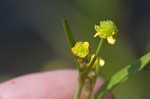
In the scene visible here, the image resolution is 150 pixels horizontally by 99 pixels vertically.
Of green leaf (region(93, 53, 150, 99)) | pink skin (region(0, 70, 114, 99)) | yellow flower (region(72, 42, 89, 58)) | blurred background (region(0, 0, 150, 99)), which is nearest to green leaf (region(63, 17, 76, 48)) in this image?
yellow flower (region(72, 42, 89, 58))

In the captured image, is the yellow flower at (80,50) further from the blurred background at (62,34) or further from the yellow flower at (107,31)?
the blurred background at (62,34)

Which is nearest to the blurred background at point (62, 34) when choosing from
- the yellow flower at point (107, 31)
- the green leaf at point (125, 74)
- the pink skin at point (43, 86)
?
the pink skin at point (43, 86)

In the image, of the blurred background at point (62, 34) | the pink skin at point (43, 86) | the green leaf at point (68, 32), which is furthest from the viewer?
the blurred background at point (62, 34)

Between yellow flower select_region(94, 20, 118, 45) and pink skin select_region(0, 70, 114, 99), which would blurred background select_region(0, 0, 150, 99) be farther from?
yellow flower select_region(94, 20, 118, 45)

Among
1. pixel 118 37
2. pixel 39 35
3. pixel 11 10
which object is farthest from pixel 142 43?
pixel 11 10

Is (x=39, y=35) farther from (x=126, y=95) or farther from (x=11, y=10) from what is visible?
(x=126, y=95)

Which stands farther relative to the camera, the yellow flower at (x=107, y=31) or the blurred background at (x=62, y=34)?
the blurred background at (x=62, y=34)
